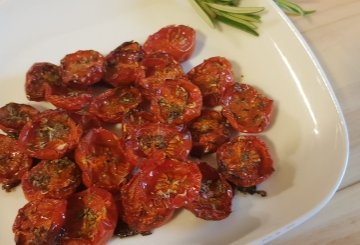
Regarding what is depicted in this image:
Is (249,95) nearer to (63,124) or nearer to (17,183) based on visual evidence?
(63,124)

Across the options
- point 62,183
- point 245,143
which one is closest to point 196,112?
point 245,143

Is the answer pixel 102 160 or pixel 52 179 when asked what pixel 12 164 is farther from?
pixel 102 160

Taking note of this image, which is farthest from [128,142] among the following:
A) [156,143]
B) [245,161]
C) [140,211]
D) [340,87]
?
[340,87]

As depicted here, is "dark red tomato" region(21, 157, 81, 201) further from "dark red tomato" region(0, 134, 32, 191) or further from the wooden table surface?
the wooden table surface

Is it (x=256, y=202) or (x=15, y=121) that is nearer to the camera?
(x=256, y=202)

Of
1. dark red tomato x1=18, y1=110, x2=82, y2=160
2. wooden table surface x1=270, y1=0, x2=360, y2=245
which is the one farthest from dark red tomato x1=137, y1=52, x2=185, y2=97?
wooden table surface x1=270, y1=0, x2=360, y2=245

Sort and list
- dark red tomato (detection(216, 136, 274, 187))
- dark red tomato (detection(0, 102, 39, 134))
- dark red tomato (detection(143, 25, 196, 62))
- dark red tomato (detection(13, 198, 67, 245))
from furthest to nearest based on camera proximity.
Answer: dark red tomato (detection(143, 25, 196, 62))
dark red tomato (detection(0, 102, 39, 134))
dark red tomato (detection(216, 136, 274, 187))
dark red tomato (detection(13, 198, 67, 245))
